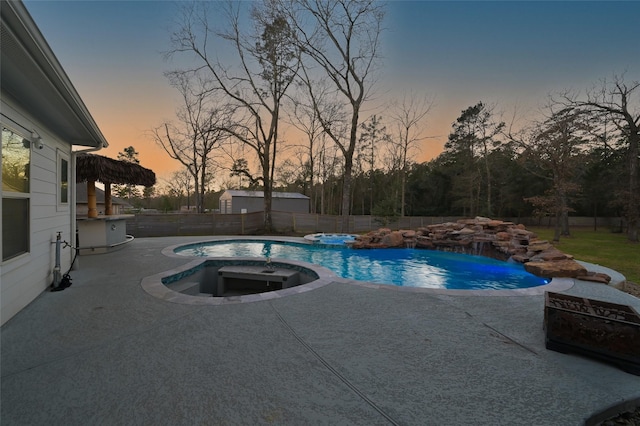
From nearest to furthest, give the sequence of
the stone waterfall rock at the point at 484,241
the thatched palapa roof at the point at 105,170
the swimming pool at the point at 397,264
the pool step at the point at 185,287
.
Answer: the pool step at the point at 185,287
the swimming pool at the point at 397,264
the stone waterfall rock at the point at 484,241
the thatched palapa roof at the point at 105,170

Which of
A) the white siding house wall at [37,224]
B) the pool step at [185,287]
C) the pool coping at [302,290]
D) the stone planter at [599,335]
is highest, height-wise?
the white siding house wall at [37,224]

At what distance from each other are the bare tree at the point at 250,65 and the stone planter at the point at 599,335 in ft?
46.2

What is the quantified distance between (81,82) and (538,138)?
57.7 feet

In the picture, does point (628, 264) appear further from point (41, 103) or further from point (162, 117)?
point (162, 117)

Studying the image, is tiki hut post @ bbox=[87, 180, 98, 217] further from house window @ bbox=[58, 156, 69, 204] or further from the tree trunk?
the tree trunk

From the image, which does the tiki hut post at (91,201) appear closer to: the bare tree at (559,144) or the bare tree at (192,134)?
the bare tree at (192,134)

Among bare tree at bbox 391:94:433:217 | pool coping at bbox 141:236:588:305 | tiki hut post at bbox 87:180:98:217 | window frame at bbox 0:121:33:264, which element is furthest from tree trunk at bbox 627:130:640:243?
tiki hut post at bbox 87:180:98:217

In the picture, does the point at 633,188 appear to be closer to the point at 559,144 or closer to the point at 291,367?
the point at 559,144

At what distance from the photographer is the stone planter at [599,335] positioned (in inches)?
87.8

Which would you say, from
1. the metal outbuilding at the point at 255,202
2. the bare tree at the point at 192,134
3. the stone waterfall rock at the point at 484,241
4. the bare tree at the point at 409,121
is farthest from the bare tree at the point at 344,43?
the metal outbuilding at the point at 255,202

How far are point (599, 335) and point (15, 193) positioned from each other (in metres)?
6.00

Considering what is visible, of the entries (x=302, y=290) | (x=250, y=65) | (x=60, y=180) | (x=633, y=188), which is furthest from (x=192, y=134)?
(x=633, y=188)

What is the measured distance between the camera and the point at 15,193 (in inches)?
124

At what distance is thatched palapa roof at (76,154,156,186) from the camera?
726 cm
